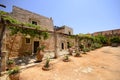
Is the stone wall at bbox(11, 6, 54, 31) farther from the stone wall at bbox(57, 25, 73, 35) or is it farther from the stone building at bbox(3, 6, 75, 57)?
the stone wall at bbox(57, 25, 73, 35)

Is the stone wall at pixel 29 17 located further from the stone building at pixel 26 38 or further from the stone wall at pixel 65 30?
the stone wall at pixel 65 30

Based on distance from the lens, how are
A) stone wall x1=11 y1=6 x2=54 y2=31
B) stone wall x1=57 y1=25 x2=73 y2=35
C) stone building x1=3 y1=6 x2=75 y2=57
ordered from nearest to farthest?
stone building x1=3 y1=6 x2=75 y2=57
stone wall x1=11 y1=6 x2=54 y2=31
stone wall x1=57 y1=25 x2=73 y2=35

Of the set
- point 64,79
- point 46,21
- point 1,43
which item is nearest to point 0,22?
point 1,43

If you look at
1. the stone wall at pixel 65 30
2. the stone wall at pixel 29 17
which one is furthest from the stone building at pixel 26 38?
the stone wall at pixel 65 30

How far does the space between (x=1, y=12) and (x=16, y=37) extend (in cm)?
325

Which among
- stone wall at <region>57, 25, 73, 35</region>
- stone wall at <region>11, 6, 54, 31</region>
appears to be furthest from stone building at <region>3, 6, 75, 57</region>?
stone wall at <region>57, 25, 73, 35</region>

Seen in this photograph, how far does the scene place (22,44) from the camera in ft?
40.6

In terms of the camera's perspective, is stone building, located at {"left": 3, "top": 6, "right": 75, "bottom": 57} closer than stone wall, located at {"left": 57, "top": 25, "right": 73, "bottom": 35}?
Yes

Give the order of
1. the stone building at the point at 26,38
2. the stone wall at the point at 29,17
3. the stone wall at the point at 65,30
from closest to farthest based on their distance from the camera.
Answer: the stone building at the point at 26,38 → the stone wall at the point at 29,17 → the stone wall at the point at 65,30

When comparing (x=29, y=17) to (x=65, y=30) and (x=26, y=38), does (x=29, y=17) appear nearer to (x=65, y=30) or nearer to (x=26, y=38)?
(x=26, y=38)

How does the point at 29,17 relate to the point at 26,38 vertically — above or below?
Answer: above

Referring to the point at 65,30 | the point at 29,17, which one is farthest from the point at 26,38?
the point at 65,30

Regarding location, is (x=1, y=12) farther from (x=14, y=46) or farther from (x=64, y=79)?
(x=64, y=79)

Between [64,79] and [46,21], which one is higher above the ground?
[46,21]
